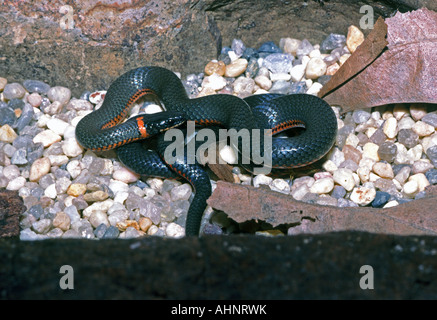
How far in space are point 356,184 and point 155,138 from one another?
2.54 m

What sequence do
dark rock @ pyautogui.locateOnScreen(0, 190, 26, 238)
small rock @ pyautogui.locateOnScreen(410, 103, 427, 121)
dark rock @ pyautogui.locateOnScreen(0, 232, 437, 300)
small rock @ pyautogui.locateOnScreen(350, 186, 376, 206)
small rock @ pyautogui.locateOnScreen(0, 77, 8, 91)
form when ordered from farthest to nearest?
1. small rock @ pyautogui.locateOnScreen(0, 77, 8, 91)
2. small rock @ pyautogui.locateOnScreen(410, 103, 427, 121)
3. small rock @ pyautogui.locateOnScreen(350, 186, 376, 206)
4. dark rock @ pyautogui.locateOnScreen(0, 190, 26, 238)
5. dark rock @ pyautogui.locateOnScreen(0, 232, 437, 300)

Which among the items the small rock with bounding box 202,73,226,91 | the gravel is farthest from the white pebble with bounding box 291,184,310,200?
the small rock with bounding box 202,73,226,91

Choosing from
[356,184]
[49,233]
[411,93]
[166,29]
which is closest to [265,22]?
[166,29]

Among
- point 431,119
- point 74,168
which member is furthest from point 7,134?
point 431,119

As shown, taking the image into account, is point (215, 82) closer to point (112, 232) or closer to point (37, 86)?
point (37, 86)

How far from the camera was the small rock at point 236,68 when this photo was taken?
606 cm

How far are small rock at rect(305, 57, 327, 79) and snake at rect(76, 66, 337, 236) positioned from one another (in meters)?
0.68

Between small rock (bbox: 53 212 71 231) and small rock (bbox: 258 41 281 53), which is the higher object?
small rock (bbox: 258 41 281 53)

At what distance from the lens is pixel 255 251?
2584mm

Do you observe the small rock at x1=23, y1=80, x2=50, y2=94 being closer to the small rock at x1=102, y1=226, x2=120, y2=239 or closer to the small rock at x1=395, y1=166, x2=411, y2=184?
the small rock at x1=102, y1=226, x2=120, y2=239

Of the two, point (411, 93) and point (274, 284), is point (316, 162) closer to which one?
point (411, 93)

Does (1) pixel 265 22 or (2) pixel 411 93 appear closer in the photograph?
(2) pixel 411 93

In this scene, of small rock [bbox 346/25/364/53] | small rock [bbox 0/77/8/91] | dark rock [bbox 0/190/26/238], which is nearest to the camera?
dark rock [bbox 0/190/26/238]

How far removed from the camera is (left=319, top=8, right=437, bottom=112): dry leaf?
498 centimetres
